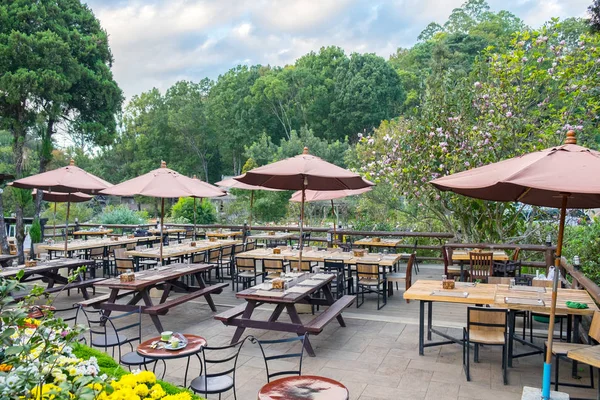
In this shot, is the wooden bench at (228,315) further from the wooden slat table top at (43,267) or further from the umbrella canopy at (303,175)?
the wooden slat table top at (43,267)

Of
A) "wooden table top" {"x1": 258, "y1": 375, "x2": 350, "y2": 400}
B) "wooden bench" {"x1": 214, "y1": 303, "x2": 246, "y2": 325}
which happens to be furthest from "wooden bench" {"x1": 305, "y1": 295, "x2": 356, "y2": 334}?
"wooden table top" {"x1": 258, "y1": 375, "x2": 350, "y2": 400}

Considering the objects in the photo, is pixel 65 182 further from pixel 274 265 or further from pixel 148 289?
pixel 274 265

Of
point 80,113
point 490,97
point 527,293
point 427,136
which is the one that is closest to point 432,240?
point 427,136

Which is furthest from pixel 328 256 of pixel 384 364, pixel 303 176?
pixel 384 364

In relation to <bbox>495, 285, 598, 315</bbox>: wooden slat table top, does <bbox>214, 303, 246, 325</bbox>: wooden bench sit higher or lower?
→ lower

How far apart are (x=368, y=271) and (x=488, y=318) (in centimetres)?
306

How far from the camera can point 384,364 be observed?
5105 millimetres

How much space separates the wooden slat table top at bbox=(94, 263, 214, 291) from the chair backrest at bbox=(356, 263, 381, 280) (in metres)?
2.54

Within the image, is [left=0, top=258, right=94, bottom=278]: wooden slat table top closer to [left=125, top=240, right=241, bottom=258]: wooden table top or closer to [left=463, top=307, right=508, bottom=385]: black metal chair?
[left=125, top=240, right=241, bottom=258]: wooden table top

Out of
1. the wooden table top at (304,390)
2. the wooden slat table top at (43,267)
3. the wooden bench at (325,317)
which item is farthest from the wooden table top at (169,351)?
the wooden slat table top at (43,267)

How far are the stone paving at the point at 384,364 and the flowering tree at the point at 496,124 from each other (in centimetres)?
437

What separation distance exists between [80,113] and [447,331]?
17.1m

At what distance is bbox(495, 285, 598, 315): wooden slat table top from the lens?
4.62 metres

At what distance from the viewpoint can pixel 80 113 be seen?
18422mm
